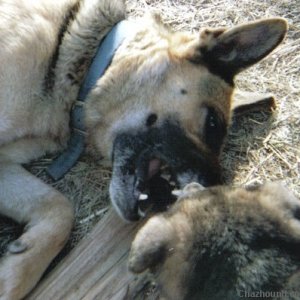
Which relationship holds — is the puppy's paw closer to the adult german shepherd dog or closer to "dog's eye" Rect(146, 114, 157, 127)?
the adult german shepherd dog

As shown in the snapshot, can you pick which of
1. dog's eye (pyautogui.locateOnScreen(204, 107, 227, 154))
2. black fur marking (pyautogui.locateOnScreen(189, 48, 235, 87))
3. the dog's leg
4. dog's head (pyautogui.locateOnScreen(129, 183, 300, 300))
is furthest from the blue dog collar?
dog's head (pyautogui.locateOnScreen(129, 183, 300, 300))

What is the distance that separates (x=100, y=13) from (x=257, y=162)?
1483 millimetres

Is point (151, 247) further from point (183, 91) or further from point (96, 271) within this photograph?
point (183, 91)

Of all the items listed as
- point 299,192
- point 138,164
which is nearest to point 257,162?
point 299,192

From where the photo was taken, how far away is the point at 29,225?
4012mm

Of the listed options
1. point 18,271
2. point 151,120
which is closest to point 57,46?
point 151,120

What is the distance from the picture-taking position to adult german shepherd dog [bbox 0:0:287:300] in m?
3.95

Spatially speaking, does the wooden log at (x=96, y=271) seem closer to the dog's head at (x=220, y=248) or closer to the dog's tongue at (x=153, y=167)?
the dog's tongue at (x=153, y=167)

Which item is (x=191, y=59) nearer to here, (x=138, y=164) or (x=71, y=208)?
(x=138, y=164)

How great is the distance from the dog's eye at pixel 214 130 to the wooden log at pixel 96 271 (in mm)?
690

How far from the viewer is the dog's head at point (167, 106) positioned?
3.94m

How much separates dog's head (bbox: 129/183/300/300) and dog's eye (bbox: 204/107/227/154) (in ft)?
3.33

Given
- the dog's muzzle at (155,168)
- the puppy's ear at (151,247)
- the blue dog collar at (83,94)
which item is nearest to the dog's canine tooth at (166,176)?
the dog's muzzle at (155,168)

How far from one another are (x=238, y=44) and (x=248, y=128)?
89cm
